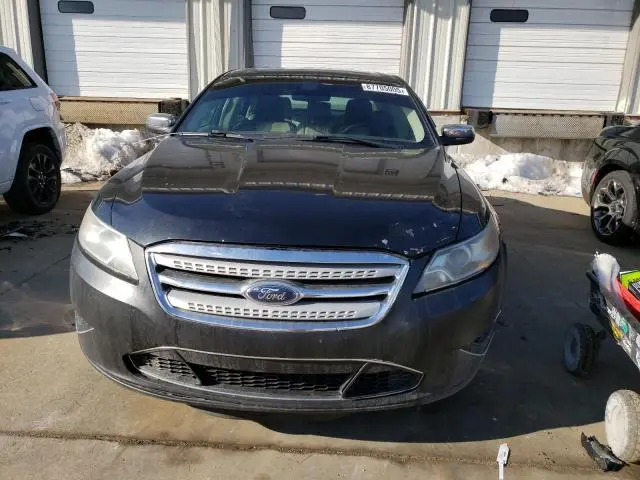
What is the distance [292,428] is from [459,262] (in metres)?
1.12

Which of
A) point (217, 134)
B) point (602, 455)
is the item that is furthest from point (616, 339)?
point (217, 134)

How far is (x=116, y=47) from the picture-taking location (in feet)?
31.7

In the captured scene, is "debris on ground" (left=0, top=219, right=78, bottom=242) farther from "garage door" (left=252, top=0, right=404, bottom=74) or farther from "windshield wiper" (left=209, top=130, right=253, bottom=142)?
"garage door" (left=252, top=0, right=404, bottom=74)

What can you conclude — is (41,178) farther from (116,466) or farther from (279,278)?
(279,278)

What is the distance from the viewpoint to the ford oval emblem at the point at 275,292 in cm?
204

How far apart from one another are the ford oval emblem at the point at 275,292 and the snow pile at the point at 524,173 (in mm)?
6517

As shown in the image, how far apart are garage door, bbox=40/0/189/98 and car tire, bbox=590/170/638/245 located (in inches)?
272

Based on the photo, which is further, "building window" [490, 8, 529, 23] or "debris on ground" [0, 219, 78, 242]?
"building window" [490, 8, 529, 23]

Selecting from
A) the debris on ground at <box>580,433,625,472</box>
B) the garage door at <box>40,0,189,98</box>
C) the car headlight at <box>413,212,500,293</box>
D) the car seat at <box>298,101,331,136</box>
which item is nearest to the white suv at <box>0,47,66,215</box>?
the car seat at <box>298,101,331,136</box>

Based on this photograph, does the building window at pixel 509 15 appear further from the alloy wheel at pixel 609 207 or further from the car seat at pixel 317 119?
the car seat at pixel 317 119

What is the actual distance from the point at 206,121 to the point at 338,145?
38.8 inches

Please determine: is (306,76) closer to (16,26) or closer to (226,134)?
(226,134)

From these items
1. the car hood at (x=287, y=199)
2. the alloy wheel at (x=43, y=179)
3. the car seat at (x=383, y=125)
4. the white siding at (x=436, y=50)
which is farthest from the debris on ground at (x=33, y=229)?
the white siding at (x=436, y=50)

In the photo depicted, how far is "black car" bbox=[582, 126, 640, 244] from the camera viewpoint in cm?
523
